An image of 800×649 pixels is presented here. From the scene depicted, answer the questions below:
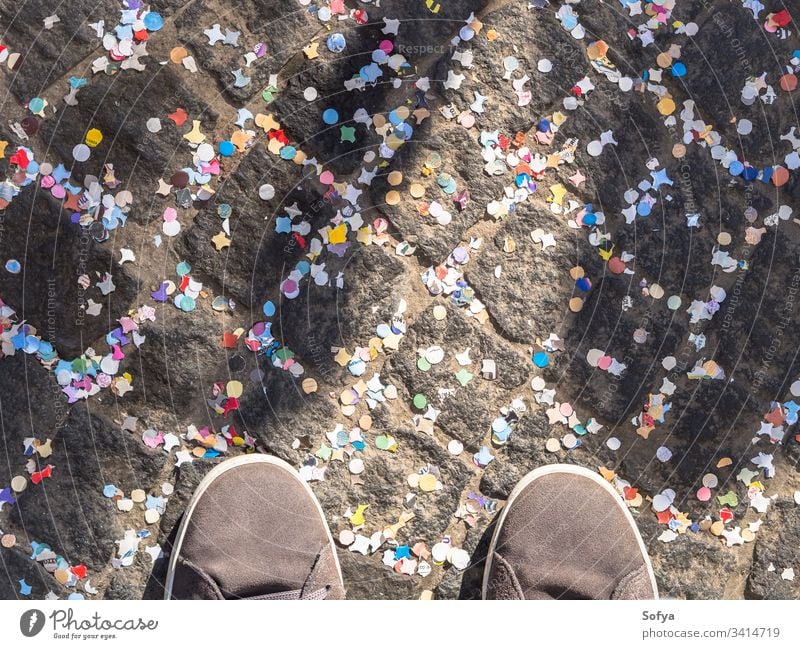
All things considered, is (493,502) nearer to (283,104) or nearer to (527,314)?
(527,314)

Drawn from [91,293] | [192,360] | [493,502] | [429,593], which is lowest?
[429,593]

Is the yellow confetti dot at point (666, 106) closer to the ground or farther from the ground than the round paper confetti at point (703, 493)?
farther from the ground

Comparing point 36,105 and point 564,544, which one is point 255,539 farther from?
point 36,105

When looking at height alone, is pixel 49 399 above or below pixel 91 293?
below

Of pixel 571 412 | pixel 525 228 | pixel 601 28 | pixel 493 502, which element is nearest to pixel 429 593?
pixel 493 502

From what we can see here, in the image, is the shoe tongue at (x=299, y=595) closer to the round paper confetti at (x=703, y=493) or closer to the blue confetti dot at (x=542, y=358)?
the blue confetti dot at (x=542, y=358)

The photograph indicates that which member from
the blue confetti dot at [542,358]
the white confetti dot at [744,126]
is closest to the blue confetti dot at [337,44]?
the blue confetti dot at [542,358]

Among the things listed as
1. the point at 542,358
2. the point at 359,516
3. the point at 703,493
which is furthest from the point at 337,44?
the point at 703,493

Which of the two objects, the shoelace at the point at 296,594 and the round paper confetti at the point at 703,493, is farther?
the round paper confetti at the point at 703,493
